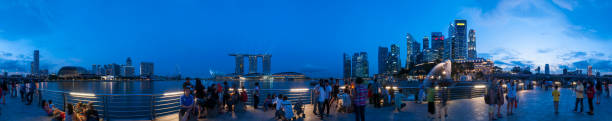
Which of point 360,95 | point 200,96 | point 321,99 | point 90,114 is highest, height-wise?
point 360,95

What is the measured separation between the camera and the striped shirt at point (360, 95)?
8.16 m

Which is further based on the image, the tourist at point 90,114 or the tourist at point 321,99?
the tourist at point 321,99

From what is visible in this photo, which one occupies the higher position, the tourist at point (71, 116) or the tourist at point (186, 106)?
the tourist at point (186, 106)

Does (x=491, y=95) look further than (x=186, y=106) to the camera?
Yes

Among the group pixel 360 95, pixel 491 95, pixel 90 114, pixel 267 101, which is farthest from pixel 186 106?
pixel 491 95

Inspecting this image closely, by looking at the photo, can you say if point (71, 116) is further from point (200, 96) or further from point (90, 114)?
point (200, 96)

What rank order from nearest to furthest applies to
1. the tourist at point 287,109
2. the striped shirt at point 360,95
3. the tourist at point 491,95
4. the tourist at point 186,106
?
the tourist at point 186,106 < the striped shirt at point 360,95 < the tourist at point 491,95 < the tourist at point 287,109

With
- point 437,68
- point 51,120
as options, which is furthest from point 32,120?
point 437,68

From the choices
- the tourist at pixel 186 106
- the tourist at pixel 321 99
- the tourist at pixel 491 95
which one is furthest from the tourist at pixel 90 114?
the tourist at pixel 491 95

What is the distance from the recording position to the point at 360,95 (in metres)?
8.18

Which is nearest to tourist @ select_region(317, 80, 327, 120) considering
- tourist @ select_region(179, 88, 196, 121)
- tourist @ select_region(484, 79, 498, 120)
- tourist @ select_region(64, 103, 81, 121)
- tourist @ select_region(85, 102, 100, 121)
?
tourist @ select_region(179, 88, 196, 121)

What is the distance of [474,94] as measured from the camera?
1842cm

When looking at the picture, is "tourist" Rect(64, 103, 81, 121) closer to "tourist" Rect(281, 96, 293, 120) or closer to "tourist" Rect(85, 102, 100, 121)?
"tourist" Rect(85, 102, 100, 121)

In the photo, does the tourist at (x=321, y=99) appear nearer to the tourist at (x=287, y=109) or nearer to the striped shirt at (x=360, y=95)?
the tourist at (x=287, y=109)
